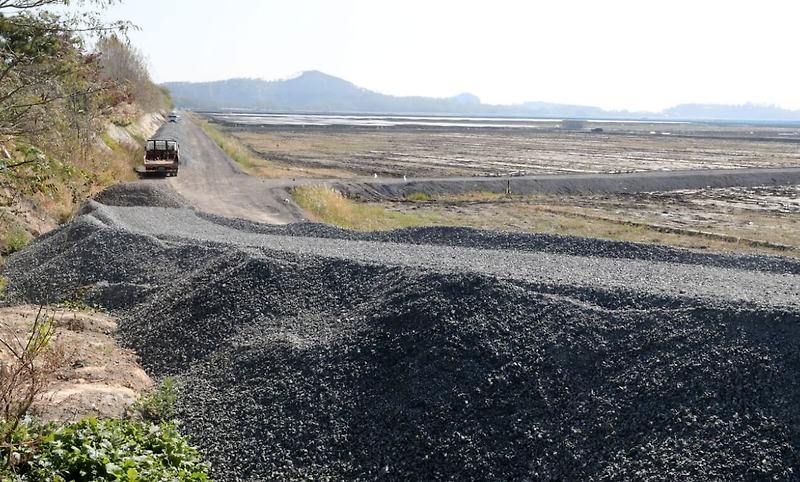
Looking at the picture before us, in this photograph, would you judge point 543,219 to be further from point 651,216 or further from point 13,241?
point 13,241

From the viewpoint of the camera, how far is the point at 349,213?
29.2m

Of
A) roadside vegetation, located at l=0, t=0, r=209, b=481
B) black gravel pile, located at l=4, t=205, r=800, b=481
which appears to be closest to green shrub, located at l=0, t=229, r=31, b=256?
roadside vegetation, located at l=0, t=0, r=209, b=481

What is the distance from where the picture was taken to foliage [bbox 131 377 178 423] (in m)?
8.84

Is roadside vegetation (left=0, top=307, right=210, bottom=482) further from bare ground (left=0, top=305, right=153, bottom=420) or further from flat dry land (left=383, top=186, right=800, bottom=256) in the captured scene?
flat dry land (left=383, top=186, right=800, bottom=256)

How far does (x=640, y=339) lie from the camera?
878 centimetres

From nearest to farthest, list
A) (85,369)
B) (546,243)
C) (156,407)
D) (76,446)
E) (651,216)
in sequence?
(76,446), (156,407), (85,369), (546,243), (651,216)

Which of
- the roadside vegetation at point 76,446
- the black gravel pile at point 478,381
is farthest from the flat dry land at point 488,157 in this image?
the roadside vegetation at point 76,446

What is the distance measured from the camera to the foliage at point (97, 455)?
250 inches

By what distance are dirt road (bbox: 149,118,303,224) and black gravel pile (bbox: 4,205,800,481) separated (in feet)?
48.7

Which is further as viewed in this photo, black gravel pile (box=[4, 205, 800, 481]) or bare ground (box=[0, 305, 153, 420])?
bare ground (box=[0, 305, 153, 420])

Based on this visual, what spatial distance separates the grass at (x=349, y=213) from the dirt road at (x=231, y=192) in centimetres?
78

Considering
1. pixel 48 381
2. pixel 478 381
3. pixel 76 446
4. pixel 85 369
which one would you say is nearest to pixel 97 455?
pixel 76 446

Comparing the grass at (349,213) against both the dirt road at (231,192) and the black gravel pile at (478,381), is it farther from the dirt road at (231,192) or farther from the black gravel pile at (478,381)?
the black gravel pile at (478,381)

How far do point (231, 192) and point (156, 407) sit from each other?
926 inches
